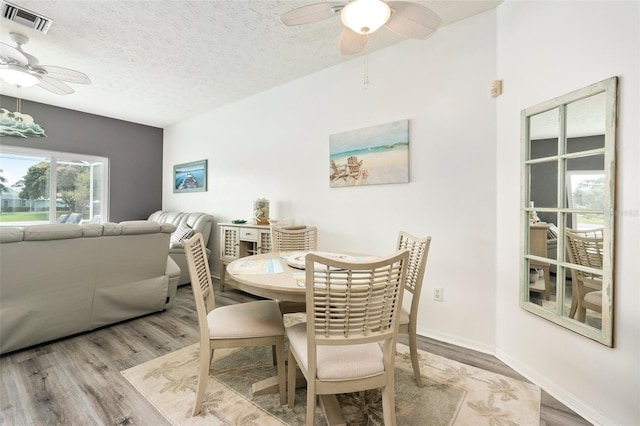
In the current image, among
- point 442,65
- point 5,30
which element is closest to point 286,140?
point 442,65

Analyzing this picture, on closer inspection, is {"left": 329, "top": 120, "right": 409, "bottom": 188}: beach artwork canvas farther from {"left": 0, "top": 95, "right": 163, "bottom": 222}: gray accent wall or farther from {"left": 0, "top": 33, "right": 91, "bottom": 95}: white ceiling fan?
{"left": 0, "top": 95, "right": 163, "bottom": 222}: gray accent wall

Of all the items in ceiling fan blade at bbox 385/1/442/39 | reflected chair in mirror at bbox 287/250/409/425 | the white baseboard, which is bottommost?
the white baseboard

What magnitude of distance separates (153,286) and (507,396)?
9.87 ft

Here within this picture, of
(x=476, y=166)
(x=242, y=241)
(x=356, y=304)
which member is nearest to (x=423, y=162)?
(x=476, y=166)

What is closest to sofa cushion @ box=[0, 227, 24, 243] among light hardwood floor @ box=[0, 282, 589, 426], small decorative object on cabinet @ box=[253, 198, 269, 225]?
light hardwood floor @ box=[0, 282, 589, 426]

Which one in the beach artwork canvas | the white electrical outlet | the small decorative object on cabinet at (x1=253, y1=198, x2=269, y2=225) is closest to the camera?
the white electrical outlet

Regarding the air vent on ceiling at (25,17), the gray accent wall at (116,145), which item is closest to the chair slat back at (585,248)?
the air vent on ceiling at (25,17)

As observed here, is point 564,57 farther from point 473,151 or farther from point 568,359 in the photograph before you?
point 568,359

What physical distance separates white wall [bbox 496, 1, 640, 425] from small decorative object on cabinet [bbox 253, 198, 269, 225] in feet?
8.12

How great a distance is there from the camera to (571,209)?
166 centimetres

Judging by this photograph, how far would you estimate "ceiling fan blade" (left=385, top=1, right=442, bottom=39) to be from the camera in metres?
1.54

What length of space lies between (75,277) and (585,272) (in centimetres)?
354

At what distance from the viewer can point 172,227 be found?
9.25 ft

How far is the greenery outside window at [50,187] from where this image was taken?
4180 millimetres
